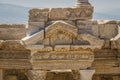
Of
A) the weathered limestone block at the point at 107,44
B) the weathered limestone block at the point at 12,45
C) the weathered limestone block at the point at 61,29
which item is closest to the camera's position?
the weathered limestone block at the point at 61,29

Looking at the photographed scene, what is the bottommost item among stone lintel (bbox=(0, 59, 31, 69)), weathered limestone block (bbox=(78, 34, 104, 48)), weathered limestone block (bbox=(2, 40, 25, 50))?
stone lintel (bbox=(0, 59, 31, 69))

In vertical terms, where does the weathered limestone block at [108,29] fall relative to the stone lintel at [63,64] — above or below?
above

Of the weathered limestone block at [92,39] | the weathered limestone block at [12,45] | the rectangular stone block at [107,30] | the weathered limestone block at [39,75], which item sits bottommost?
the weathered limestone block at [39,75]

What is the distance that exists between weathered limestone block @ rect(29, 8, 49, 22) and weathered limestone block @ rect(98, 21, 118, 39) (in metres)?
1.86

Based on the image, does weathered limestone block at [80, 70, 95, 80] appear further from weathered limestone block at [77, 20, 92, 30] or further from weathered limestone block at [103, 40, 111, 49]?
weathered limestone block at [77, 20, 92, 30]

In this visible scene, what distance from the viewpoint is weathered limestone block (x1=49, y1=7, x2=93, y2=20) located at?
13.1 metres

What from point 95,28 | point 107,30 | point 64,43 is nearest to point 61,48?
point 64,43

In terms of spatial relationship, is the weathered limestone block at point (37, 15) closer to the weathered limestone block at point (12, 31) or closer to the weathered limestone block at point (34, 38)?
the weathered limestone block at point (34, 38)

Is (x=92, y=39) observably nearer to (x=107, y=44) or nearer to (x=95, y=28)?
(x=95, y=28)

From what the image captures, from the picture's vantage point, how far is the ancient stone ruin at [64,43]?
504 inches

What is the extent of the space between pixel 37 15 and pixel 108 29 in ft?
7.99

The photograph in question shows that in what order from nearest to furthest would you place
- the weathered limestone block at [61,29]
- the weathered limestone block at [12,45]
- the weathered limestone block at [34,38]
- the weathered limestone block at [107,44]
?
the weathered limestone block at [61,29]
the weathered limestone block at [34,38]
the weathered limestone block at [107,44]
the weathered limestone block at [12,45]

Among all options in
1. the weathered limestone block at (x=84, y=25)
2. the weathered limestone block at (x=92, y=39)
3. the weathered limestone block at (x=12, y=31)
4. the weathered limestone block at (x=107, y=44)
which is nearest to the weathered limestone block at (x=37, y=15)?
the weathered limestone block at (x=12, y=31)

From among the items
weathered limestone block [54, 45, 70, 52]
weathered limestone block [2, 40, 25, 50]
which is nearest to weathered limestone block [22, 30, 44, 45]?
weathered limestone block [54, 45, 70, 52]
